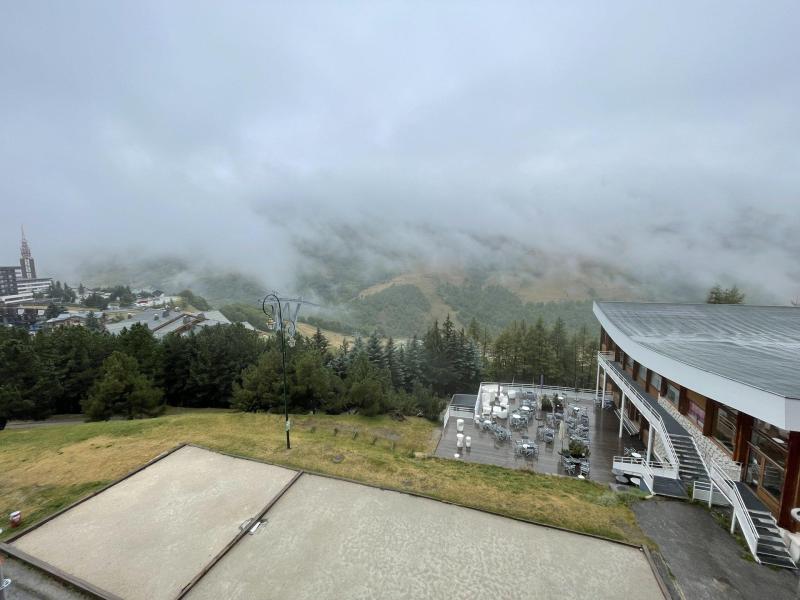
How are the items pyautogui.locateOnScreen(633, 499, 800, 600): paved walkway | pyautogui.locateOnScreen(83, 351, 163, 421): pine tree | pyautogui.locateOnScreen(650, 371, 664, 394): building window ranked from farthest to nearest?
pyautogui.locateOnScreen(83, 351, 163, 421): pine tree → pyautogui.locateOnScreen(650, 371, 664, 394): building window → pyautogui.locateOnScreen(633, 499, 800, 600): paved walkway

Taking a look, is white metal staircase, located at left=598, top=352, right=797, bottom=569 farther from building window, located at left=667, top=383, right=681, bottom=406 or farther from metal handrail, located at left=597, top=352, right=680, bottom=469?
building window, located at left=667, top=383, right=681, bottom=406

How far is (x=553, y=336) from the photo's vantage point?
45594mm

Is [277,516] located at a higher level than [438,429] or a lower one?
higher

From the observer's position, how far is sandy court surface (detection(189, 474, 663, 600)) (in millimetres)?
7398

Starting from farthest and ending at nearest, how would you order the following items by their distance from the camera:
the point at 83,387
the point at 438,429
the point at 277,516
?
the point at 83,387, the point at 438,429, the point at 277,516

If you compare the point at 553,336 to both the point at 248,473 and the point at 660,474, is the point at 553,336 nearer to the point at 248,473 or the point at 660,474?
the point at 660,474

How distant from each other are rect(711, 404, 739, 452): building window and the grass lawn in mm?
4050

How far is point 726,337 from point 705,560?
1381cm

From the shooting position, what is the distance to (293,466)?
40.7 feet

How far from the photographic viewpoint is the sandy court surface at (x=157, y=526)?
309 inches

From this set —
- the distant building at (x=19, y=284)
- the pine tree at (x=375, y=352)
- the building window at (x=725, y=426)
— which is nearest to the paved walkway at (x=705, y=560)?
the building window at (x=725, y=426)

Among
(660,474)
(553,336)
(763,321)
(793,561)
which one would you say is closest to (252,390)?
(660,474)

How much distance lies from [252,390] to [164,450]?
325 inches

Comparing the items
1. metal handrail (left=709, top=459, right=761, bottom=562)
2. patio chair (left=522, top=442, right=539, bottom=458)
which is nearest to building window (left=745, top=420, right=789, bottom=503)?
metal handrail (left=709, top=459, right=761, bottom=562)
